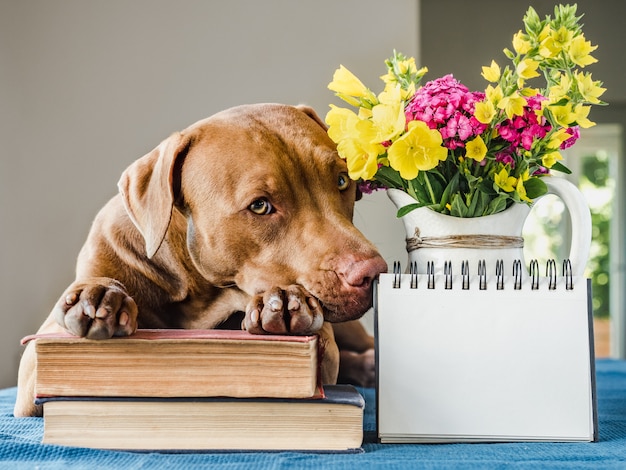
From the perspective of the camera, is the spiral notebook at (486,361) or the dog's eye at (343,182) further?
the dog's eye at (343,182)

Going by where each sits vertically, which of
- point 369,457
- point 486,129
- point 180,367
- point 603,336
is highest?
point 486,129

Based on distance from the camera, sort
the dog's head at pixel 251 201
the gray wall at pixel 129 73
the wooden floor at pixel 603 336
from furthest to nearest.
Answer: the wooden floor at pixel 603 336, the gray wall at pixel 129 73, the dog's head at pixel 251 201

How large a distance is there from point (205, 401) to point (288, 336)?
132mm

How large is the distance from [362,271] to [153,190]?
40 cm

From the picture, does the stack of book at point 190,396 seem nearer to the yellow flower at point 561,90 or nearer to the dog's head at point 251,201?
the dog's head at point 251,201

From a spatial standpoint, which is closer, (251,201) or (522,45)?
(522,45)

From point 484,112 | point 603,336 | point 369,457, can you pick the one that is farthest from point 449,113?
point 603,336

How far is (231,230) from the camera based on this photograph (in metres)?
1.20

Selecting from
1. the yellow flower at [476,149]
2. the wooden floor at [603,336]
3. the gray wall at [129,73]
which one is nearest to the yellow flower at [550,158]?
the yellow flower at [476,149]

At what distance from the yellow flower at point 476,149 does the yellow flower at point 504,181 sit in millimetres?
36

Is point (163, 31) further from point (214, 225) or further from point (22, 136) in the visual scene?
point (214, 225)

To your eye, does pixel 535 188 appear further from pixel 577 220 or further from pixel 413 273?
pixel 413 273

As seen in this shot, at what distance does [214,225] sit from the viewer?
3.97ft

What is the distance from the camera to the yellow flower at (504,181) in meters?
0.99
